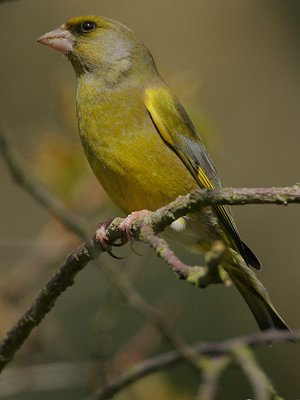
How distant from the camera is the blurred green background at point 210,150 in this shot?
15.5 ft

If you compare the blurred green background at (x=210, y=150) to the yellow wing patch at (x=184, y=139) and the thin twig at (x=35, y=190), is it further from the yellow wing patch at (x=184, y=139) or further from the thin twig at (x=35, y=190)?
the thin twig at (x=35, y=190)

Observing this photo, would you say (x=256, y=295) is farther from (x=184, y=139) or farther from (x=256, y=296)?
(x=184, y=139)

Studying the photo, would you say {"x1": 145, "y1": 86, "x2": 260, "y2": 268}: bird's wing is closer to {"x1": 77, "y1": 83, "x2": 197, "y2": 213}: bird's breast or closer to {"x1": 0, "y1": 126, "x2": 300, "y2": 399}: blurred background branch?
{"x1": 77, "y1": 83, "x2": 197, "y2": 213}: bird's breast

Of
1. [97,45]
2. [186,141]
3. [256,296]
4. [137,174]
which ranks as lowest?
[256,296]

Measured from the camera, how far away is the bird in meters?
4.09

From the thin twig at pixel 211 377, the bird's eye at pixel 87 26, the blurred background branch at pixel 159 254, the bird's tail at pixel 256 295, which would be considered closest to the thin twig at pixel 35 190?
the blurred background branch at pixel 159 254

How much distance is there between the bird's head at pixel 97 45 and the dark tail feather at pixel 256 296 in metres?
1.23

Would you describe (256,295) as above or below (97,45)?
below

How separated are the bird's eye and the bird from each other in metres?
0.22

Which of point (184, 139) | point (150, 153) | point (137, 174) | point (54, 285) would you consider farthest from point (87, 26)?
point (54, 285)

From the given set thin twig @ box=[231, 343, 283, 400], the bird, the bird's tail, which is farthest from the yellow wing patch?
thin twig @ box=[231, 343, 283, 400]

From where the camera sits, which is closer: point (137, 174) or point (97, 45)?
point (137, 174)

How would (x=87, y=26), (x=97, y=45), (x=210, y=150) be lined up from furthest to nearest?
(x=87, y=26) < (x=97, y=45) < (x=210, y=150)

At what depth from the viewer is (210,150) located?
4.70m
